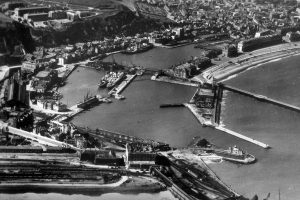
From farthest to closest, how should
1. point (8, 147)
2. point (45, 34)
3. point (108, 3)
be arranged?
point (108, 3) < point (45, 34) < point (8, 147)

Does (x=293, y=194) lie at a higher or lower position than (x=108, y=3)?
lower

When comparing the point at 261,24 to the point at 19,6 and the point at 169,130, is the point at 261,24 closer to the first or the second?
the point at 19,6

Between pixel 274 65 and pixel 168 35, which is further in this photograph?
pixel 168 35

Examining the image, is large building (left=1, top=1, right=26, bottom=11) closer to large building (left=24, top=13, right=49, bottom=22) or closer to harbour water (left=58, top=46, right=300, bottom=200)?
large building (left=24, top=13, right=49, bottom=22)

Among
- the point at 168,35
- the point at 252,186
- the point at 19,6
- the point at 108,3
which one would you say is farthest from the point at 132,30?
the point at 252,186

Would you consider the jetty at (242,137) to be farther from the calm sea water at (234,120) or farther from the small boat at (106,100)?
the small boat at (106,100)

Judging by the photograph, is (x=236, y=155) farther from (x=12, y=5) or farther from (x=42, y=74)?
(x=12, y=5)

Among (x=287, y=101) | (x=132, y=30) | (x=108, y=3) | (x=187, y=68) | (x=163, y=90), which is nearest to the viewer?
(x=287, y=101)
